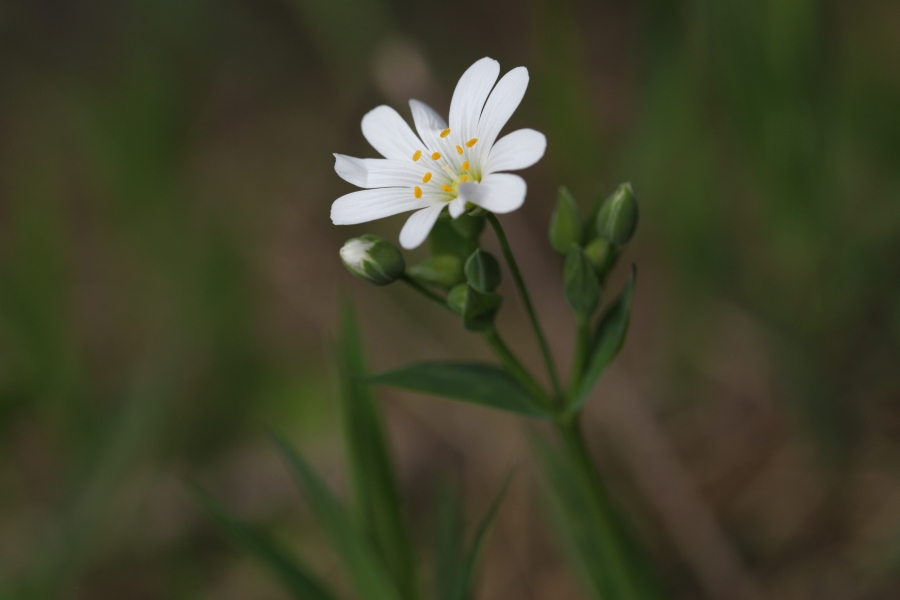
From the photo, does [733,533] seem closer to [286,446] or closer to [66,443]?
[286,446]

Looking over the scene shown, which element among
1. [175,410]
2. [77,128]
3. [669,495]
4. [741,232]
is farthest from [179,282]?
[741,232]

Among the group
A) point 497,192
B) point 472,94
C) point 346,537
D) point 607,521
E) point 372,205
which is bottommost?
point 607,521

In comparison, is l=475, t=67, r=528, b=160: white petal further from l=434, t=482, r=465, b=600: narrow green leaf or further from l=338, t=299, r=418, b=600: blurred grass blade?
l=434, t=482, r=465, b=600: narrow green leaf

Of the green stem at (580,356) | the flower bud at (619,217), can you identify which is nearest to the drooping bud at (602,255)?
the flower bud at (619,217)

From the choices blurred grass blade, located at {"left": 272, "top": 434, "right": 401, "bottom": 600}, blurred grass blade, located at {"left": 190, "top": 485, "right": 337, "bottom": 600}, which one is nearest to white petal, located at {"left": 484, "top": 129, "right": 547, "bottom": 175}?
blurred grass blade, located at {"left": 272, "top": 434, "right": 401, "bottom": 600}

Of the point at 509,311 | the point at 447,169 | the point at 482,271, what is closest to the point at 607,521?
the point at 482,271

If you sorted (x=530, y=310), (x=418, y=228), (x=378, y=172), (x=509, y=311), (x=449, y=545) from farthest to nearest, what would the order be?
Answer: (x=509, y=311) < (x=449, y=545) < (x=378, y=172) < (x=530, y=310) < (x=418, y=228)

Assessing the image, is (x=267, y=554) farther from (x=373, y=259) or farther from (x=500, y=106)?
(x=500, y=106)
